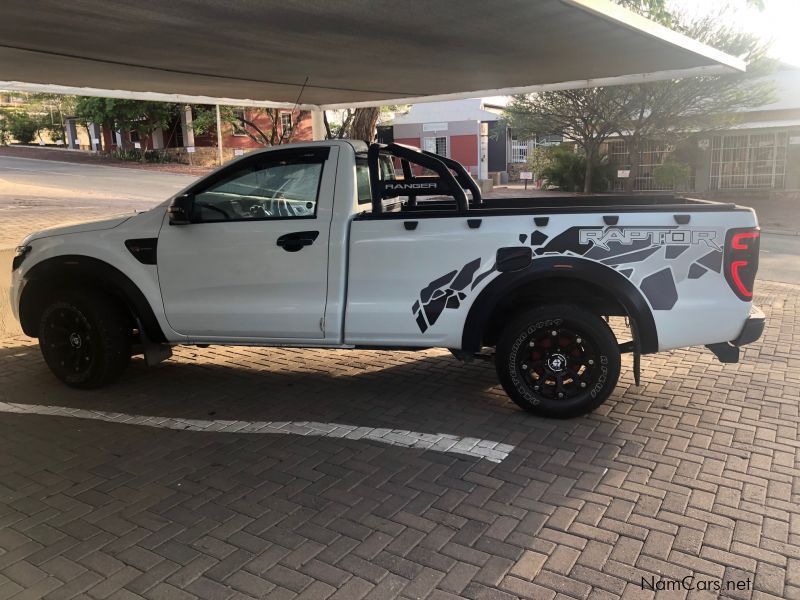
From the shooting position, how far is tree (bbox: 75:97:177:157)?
3644 cm

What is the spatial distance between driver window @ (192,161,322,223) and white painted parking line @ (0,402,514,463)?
5.09 ft

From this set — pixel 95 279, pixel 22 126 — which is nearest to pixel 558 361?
pixel 95 279

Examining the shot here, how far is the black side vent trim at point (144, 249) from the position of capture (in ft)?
17.2

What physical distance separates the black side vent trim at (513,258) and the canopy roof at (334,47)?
65.2 inches

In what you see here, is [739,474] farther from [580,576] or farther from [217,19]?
[217,19]

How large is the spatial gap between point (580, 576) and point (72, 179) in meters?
30.6

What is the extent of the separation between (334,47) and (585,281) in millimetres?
3257

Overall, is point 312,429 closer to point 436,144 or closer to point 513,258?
point 513,258

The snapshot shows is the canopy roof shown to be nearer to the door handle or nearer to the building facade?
the door handle

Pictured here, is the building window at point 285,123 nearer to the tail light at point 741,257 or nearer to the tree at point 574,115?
the tree at point 574,115

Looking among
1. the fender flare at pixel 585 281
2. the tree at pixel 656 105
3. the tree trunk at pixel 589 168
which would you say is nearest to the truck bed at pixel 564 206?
the fender flare at pixel 585 281

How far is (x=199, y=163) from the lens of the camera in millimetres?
38344

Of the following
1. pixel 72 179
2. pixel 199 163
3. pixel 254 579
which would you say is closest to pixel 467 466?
pixel 254 579

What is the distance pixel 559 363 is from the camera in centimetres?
472
